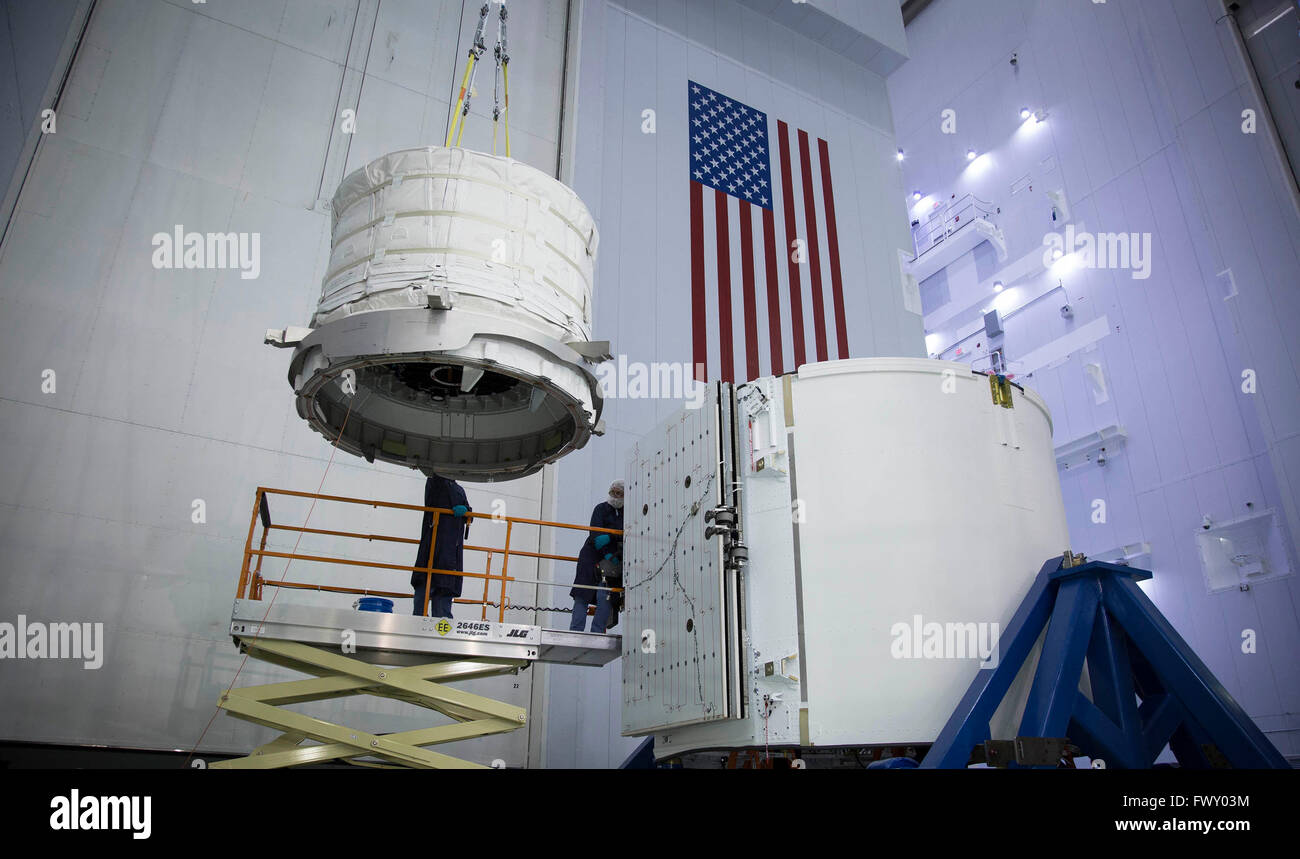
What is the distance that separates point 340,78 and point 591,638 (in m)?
11.3

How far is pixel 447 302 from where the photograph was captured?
7215 millimetres

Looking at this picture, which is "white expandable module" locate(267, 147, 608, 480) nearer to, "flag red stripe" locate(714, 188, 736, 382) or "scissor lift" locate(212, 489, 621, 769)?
"scissor lift" locate(212, 489, 621, 769)

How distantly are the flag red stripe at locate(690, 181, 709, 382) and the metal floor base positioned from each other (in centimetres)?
799

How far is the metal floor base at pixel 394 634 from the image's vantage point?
28.0ft

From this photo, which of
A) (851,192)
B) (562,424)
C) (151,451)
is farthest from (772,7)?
(151,451)

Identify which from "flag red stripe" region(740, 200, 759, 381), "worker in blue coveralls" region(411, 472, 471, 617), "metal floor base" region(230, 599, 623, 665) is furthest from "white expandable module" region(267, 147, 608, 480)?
"flag red stripe" region(740, 200, 759, 381)

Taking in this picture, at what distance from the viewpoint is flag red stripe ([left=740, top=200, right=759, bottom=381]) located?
1716 cm

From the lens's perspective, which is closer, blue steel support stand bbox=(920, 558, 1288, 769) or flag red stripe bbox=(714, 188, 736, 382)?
blue steel support stand bbox=(920, 558, 1288, 769)

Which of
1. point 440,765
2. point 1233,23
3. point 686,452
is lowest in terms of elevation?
point 440,765

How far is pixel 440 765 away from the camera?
8977 millimetres

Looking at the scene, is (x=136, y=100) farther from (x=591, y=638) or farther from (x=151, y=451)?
(x=591, y=638)

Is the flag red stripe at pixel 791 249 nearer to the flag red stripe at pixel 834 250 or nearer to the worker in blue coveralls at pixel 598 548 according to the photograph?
the flag red stripe at pixel 834 250

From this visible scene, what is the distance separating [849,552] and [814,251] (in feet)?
42.4

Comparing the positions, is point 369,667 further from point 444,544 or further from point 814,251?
point 814,251
